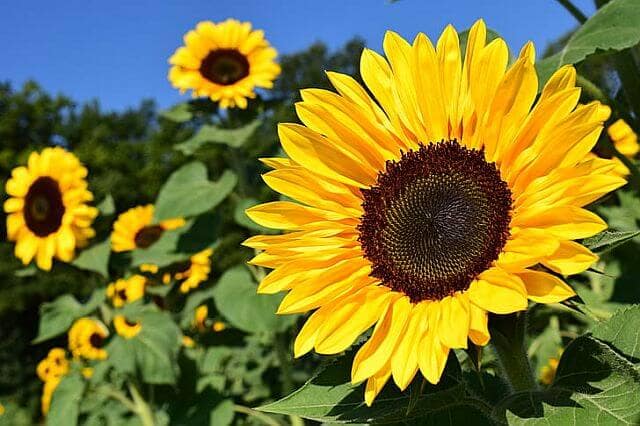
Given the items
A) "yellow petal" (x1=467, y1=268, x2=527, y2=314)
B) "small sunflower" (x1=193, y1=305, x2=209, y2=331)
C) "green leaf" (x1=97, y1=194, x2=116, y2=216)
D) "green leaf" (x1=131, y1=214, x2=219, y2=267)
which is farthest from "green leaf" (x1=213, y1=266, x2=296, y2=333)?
"yellow petal" (x1=467, y1=268, x2=527, y2=314)

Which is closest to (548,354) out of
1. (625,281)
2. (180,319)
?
(625,281)

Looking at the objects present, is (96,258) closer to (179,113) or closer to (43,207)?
(43,207)

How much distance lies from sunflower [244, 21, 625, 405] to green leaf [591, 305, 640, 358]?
213 millimetres

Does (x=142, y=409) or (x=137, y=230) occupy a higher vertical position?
(x=137, y=230)

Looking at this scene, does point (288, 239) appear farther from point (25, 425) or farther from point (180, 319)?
point (25, 425)

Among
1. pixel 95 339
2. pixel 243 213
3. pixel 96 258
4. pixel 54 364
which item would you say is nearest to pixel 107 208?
pixel 96 258

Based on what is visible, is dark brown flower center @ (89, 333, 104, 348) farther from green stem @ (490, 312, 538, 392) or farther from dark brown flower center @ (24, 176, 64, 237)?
green stem @ (490, 312, 538, 392)

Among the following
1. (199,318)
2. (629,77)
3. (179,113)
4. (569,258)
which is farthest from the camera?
(199,318)

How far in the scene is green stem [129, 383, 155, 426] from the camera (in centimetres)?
337

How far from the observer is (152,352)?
3.26 m

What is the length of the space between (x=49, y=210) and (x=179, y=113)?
2.47ft

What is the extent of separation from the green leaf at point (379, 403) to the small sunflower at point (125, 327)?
2.28 m

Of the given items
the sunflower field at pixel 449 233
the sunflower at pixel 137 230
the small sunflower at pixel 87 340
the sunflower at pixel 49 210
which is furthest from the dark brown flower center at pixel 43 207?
the sunflower field at pixel 449 233

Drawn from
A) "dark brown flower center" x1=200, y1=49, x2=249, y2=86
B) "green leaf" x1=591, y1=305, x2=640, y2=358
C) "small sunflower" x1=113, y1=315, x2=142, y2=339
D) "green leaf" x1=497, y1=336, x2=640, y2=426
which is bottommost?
"green leaf" x1=497, y1=336, x2=640, y2=426
